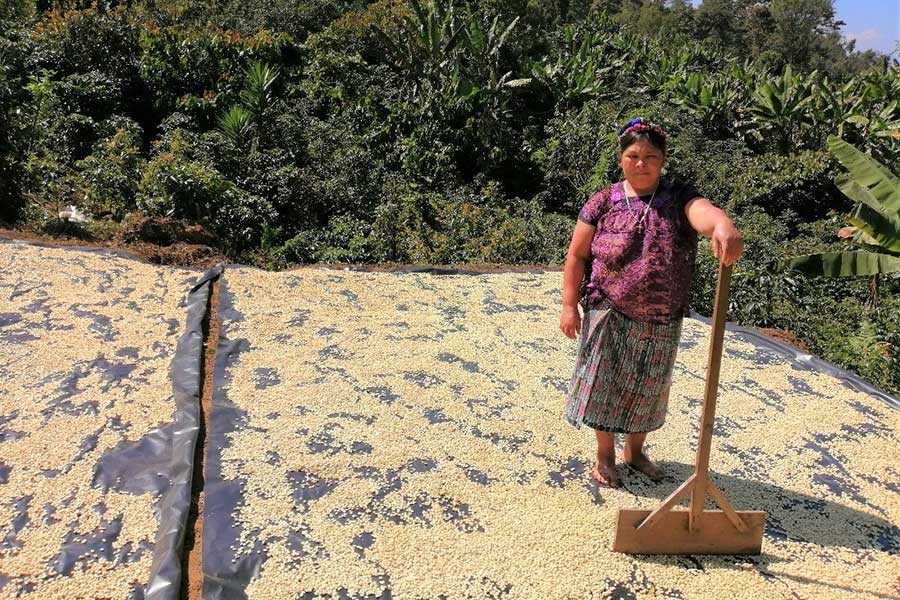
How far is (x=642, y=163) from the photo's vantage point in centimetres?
221

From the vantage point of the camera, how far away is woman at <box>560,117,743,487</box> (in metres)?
2.22

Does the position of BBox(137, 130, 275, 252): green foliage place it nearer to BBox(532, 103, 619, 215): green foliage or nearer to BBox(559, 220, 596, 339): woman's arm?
BBox(532, 103, 619, 215): green foliage

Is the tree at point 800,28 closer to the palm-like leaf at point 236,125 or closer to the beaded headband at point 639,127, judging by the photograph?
the palm-like leaf at point 236,125

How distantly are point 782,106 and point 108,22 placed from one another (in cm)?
888

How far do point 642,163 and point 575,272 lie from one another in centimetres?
42

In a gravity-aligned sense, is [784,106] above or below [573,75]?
below

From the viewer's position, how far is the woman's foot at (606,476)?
2.54 metres

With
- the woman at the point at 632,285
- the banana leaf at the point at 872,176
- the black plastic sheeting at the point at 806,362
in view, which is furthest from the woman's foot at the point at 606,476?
the banana leaf at the point at 872,176

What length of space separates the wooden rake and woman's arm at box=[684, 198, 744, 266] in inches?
23.2

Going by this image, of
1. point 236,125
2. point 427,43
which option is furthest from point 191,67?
point 427,43

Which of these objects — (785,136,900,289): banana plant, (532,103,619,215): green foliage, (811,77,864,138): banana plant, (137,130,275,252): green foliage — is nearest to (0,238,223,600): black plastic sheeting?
(785,136,900,289): banana plant

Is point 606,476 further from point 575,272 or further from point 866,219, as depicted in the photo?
point 866,219

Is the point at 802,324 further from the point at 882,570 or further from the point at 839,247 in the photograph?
the point at 882,570

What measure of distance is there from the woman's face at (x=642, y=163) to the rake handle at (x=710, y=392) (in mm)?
410
